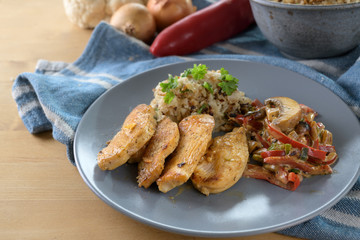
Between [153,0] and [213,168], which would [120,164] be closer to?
[213,168]

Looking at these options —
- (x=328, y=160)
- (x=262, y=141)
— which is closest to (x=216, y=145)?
(x=262, y=141)

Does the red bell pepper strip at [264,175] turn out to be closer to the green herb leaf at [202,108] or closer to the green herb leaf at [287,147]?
the green herb leaf at [287,147]

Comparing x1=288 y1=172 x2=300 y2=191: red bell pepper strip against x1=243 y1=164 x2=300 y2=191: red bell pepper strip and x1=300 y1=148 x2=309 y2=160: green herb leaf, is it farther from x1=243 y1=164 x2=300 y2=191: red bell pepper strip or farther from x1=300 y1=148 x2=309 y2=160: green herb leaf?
x1=300 y1=148 x2=309 y2=160: green herb leaf

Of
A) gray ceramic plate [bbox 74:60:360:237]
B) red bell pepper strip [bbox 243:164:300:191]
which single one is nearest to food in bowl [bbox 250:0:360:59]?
gray ceramic plate [bbox 74:60:360:237]

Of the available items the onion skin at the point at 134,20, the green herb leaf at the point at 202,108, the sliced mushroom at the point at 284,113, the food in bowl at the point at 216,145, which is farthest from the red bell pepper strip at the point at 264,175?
the onion skin at the point at 134,20

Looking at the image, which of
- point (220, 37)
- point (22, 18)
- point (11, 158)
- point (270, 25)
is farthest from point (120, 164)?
point (22, 18)

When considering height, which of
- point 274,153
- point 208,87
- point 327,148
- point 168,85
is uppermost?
point 168,85

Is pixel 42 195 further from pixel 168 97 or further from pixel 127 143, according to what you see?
pixel 168 97
